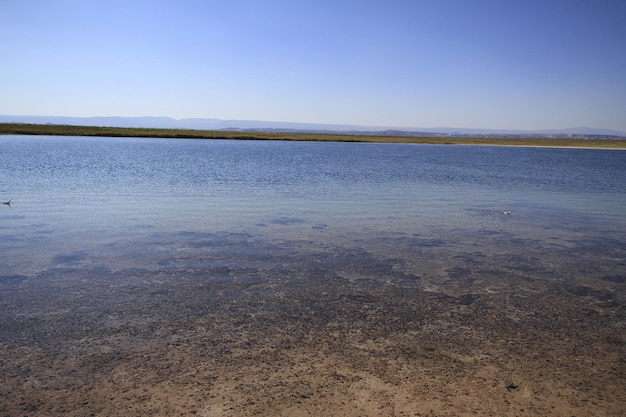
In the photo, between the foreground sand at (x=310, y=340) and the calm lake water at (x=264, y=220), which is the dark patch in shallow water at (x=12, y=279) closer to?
the foreground sand at (x=310, y=340)

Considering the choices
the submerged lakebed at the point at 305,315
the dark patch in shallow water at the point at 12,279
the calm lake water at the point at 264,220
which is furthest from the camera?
the calm lake water at the point at 264,220

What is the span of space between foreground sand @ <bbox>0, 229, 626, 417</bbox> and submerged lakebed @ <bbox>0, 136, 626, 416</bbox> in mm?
32

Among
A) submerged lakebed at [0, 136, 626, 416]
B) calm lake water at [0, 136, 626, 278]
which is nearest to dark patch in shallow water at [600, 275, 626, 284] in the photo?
submerged lakebed at [0, 136, 626, 416]

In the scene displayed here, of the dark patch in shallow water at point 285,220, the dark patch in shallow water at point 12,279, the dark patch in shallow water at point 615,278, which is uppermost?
the dark patch in shallow water at point 12,279

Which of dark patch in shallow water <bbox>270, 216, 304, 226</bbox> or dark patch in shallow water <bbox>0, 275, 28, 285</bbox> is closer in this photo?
dark patch in shallow water <bbox>0, 275, 28, 285</bbox>

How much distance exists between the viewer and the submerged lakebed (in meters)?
5.25

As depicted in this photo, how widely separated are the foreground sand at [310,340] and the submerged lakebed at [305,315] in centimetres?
3

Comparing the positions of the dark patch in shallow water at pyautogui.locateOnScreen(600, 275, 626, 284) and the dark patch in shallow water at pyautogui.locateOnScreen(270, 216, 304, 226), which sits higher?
the dark patch in shallow water at pyautogui.locateOnScreen(270, 216, 304, 226)

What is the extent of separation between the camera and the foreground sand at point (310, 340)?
5125 mm

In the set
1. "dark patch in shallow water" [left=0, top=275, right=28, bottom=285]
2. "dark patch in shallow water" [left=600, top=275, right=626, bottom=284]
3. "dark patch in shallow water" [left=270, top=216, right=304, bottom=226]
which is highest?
"dark patch in shallow water" [left=0, top=275, right=28, bottom=285]

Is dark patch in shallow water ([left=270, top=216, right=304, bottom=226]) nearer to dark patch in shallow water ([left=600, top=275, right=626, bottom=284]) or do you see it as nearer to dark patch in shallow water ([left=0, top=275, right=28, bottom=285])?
dark patch in shallow water ([left=0, top=275, right=28, bottom=285])

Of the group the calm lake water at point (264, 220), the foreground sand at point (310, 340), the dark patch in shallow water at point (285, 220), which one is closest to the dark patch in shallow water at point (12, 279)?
the foreground sand at point (310, 340)

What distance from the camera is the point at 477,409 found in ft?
16.5

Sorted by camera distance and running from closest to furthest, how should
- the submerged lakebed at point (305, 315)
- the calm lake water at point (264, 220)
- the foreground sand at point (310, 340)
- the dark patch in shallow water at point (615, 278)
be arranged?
the foreground sand at point (310, 340) → the submerged lakebed at point (305, 315) → the dark patch in shallow water at point (615, 278) → the calm lake water at point (264, 220)
